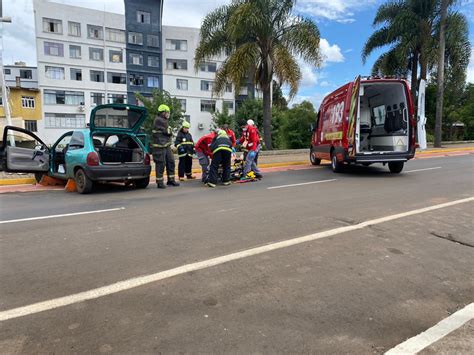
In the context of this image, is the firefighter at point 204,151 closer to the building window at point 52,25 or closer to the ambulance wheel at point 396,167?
the ambulance wheel at point 396,167

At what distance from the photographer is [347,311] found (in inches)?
119

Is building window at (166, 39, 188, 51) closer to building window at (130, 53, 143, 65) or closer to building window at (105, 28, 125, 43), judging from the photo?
building window at (130, 53, 143, 65)

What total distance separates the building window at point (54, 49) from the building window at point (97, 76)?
372cm

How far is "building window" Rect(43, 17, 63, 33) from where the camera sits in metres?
41.3

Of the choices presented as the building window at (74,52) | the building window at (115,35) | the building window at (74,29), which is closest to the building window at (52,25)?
the building window at (74,29)

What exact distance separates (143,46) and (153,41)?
152cm

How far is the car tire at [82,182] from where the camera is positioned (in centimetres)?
838

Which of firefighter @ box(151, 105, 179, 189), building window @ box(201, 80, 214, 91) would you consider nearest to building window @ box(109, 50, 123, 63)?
building window @ box(201, 80, 214, 91)

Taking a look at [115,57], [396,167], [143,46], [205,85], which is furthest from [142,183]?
[205,85]

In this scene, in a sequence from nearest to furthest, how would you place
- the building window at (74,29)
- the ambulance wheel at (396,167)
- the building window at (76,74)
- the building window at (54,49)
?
the ambulance wheel at (396,167) < the building window at (54,49) < the building window at (74,29) < the building window at (76,74)

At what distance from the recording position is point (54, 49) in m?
41.8

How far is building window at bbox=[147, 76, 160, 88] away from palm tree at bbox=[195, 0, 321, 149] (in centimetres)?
3067

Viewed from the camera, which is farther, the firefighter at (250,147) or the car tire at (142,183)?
the firefighter at (250,147)

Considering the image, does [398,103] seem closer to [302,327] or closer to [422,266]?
[422,266]
